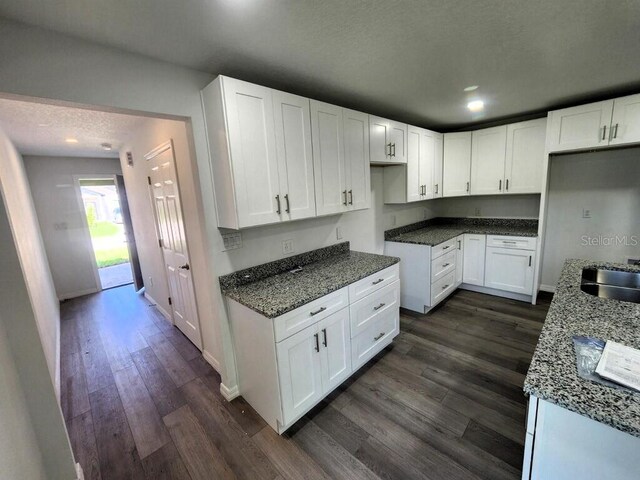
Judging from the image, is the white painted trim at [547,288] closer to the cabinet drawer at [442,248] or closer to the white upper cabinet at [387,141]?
the cabinet drawer at [442,248]

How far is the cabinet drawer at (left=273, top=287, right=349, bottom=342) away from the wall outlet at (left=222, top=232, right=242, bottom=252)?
2.34 ft

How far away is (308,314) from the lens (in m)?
1.77

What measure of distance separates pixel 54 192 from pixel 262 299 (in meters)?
4.89

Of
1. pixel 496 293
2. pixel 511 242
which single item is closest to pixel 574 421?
pixel 511 242

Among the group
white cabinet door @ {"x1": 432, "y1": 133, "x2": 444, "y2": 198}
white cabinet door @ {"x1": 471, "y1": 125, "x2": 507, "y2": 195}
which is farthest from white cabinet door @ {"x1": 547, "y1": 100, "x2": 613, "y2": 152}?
white cabinet door @ {"x1": 432, "y1": 133, "x2": 444, "y2": 198}

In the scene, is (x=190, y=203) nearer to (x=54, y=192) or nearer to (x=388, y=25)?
(x=388, y=25)

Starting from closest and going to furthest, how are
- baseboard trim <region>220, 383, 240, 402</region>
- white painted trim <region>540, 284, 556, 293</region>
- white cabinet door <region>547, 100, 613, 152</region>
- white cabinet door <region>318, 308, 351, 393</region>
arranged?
white cabinet door <region>318, 308, 351, 393</region>, baseboard trim <region>220, 383, 240, 402</region>, white cabinet door <region>547, 100, 613, 152</region>, white painted trim <region>540, 284, 556, 293</region>

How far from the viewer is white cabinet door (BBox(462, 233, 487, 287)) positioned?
3639 mm

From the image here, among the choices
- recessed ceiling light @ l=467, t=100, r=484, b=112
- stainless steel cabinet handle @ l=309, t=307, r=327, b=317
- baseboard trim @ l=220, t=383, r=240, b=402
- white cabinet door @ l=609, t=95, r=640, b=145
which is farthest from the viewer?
recessed ceiling light @ l=467, t=100, r=484, b=112

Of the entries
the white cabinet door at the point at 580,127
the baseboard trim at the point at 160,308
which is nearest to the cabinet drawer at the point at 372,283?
the white cabinet door at the point at 580,127

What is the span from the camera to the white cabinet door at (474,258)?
11.9 feet

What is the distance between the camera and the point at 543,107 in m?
3.01

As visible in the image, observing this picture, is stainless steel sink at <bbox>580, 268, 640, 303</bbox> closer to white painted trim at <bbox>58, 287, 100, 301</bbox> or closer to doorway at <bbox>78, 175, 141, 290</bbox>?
doorway at <bbox>78, 175, 141, 290</bbox>

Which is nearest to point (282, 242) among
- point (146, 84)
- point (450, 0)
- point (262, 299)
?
point (262, 299)
